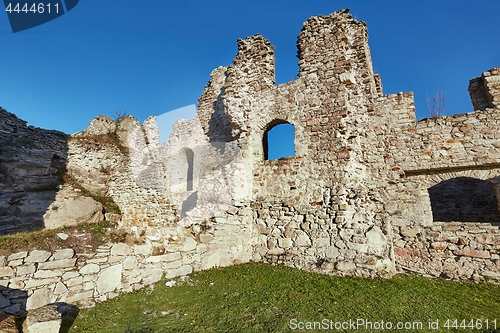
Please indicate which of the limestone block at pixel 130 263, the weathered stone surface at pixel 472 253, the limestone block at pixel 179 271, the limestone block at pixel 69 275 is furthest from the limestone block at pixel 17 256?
the weathered stone surface at pixel 472 253

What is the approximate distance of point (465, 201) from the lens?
804 centimetres

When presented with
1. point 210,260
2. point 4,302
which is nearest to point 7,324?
point 4,302

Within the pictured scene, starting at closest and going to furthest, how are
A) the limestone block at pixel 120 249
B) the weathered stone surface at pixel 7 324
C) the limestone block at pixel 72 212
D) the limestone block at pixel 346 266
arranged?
the weathered stone surface at pixel 7 324
the limestone block at pixel 120 249
the limestone block at pixel 346 266
the limestone block at pixel 72 212

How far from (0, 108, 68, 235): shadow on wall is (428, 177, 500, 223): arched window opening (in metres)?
14.4

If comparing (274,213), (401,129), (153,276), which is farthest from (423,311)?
(153,276)

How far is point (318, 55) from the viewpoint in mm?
7715

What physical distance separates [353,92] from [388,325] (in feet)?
18.5

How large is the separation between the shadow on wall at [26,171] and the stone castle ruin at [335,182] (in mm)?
6268

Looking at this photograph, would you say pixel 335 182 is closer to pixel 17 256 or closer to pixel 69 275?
pixel 69 275

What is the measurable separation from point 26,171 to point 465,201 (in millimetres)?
16675

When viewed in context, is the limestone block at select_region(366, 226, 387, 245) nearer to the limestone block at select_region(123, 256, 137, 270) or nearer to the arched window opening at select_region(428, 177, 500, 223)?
the arched window opening at select_region(428, 177, 500, 223)

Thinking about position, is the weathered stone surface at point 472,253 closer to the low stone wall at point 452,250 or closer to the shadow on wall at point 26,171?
the low stone wall at point 452,250

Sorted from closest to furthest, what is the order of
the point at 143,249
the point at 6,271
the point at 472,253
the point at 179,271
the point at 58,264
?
1. the point at 6,271
2. the point at 58,264
3. the point at 143,249
4. the point at 179,271
5. the point at 472,253

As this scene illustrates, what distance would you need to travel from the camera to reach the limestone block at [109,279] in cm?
485
